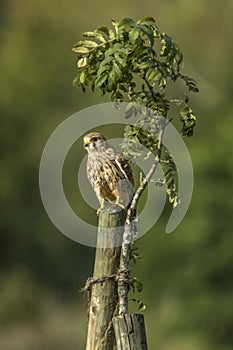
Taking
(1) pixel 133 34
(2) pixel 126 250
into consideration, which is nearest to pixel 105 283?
(2) pixel 126 250

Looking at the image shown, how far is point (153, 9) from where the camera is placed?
148ft

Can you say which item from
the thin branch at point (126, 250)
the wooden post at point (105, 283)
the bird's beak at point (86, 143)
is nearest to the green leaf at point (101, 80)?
the thin branch at point (126, 250)

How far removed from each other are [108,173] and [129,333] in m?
1.16

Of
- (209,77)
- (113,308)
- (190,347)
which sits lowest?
(113,308)

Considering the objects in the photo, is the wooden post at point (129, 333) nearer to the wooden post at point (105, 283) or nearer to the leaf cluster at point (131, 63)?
the wooden post at point (105, 283)

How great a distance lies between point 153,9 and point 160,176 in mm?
36417

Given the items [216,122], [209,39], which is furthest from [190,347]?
[209,39]

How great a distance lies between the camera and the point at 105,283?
842 centimetres

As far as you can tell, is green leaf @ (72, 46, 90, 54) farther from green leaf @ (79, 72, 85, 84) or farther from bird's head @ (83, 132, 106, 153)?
bird's head @ (83, 132, 106, 153)

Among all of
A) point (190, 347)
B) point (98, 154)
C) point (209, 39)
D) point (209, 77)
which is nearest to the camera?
point (98, 154)

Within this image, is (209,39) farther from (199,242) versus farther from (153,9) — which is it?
(199,242)

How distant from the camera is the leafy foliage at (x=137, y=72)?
8352 millimetres

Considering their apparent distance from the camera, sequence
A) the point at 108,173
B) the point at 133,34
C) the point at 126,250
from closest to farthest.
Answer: the point at 133,34 < the point at 126,250 < the point at 108,173

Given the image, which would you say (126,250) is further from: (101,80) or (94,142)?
(101,80)
